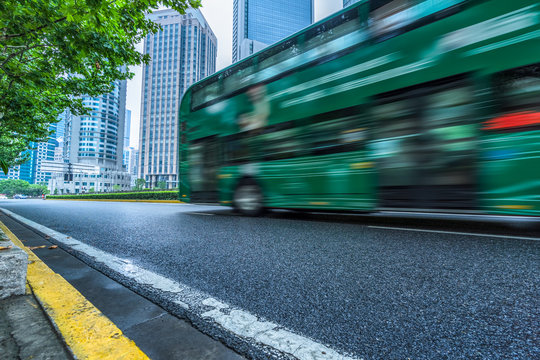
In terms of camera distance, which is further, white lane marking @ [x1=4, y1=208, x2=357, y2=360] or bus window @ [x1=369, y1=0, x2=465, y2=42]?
bus window @ [x1=369, y1=0, x2=465, y2=42]

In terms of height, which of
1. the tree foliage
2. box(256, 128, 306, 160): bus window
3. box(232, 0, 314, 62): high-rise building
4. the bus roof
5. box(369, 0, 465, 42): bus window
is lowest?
the tree foliage

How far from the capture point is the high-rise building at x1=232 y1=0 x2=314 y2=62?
316 ft

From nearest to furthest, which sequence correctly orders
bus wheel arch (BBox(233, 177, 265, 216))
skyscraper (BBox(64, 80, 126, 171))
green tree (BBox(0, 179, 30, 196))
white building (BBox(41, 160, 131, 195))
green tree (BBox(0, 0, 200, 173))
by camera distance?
green tree (BBox(0, 0, 200, 173))
bus wheel arch (BBox(233, 177, 265, 216))
white building (BBox(41, 160, 131, 195))
skyscraper (BBox(64, 80, 126, 171))
green tree (BBox(0, 179, 30, 196))

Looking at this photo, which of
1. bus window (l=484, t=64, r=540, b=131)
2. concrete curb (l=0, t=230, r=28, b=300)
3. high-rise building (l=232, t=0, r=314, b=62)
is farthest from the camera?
high-rise building (l=232, t=0, r=314, b=62)

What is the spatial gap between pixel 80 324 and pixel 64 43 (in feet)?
14.0

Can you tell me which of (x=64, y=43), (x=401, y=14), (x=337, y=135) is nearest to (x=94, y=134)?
(x=64, y=43)

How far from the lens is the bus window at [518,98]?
3.38 m

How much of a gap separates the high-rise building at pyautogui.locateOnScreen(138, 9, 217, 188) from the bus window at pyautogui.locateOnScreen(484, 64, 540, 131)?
276 feet

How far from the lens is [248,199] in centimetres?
648

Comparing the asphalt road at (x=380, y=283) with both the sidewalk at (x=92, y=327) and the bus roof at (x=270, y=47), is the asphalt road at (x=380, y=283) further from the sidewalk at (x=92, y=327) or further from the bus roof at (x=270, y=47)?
the bus roof at (x=270, y=47)

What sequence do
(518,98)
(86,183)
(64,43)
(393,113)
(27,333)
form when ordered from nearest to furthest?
1. (27,333)
2. (518,98)
3. (64,43)
4. (393,113)
5. (86,183)

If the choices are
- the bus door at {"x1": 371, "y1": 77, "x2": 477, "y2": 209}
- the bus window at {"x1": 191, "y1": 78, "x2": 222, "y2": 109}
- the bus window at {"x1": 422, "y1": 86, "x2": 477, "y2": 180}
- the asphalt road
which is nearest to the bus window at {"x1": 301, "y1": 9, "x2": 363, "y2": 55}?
the bus door at {"x1": 371, "y1": 77, "x2": 477, "y2": 209}

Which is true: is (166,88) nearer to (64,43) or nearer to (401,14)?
(64,43)

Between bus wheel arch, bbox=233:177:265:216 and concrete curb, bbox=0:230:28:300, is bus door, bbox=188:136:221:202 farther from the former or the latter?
concrete curb, bbox=0:230:28:300
